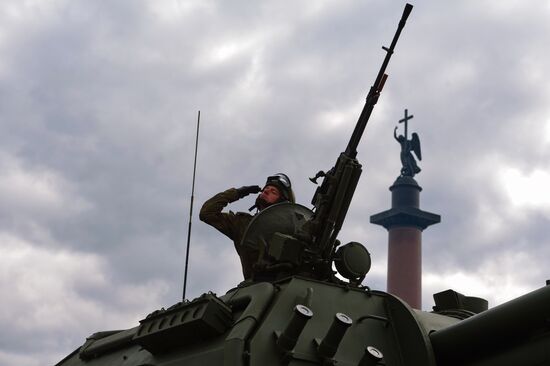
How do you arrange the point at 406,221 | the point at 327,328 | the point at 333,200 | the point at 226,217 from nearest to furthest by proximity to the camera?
the point at 327,328
the point at 333,200
the point at 226,217
the point at 406,221

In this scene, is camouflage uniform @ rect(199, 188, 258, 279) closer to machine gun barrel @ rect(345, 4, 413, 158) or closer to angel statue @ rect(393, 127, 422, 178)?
machine gun barrel @ rect(345, 4, 413, 158)

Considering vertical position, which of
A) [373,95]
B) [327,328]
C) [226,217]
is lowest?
[327,328]

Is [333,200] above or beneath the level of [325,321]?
above

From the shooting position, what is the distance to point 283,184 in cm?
1202

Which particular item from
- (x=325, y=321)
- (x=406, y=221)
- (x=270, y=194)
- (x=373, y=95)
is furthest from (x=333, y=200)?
(x=406, y=221)

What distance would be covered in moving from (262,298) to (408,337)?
4.36 ft

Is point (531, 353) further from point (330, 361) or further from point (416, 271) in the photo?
point (416, 271)

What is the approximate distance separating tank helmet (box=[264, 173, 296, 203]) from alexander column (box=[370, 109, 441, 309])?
80.5 metres

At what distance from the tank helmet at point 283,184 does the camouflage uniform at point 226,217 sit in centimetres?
50

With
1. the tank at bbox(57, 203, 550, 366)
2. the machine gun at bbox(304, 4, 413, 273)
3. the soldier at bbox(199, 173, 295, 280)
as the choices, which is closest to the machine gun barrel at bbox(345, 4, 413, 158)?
the machine gun at bbox(304, 4, 413, 273)

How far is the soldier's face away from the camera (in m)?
11.9

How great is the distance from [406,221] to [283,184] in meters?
84.4

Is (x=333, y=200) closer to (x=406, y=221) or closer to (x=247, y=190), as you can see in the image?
(x=247, y=190)

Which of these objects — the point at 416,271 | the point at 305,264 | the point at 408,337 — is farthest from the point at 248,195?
the point at 416,271
